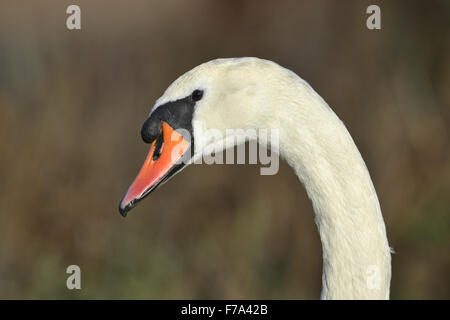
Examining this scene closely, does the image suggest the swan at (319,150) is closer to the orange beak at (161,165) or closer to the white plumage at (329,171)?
the white plumage at (329,171)

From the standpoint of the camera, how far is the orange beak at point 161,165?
2332 mm

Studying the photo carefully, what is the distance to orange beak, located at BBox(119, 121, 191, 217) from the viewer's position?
2.33 metres

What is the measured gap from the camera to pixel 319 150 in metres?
2.04

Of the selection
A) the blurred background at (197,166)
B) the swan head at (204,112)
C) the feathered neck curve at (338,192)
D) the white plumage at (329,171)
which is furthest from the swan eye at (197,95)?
the blurred background at (197,166)

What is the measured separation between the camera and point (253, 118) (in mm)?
2176

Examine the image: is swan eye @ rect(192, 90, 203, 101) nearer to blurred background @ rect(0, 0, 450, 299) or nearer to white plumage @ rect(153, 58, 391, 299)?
white plumage @ rect(153, 58, 391, 299)

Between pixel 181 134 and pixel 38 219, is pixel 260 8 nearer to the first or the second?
pixel 38 219

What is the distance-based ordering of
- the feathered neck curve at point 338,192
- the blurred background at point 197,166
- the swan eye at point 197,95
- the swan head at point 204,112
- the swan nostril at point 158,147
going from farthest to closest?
the blurred background at point 197,166 → the swan nostril at point 158,147 → the swan eye at point 197,95 → the swan head at point 204,112 → the feathered neck curve at point 338,192

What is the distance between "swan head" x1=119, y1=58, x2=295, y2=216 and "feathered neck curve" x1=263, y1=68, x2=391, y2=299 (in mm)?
105

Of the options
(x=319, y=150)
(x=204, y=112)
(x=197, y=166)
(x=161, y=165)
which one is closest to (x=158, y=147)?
(x=161, y=165)

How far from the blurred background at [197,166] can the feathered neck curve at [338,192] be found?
8.72 ft

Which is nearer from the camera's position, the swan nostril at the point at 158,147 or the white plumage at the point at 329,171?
the white plumage at the point at 329,171

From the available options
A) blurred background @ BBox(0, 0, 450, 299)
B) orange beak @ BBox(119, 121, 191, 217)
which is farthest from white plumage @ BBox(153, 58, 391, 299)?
blurred background @ BBox(0, 0, 450, 299)

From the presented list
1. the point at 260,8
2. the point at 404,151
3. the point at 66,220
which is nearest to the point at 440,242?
the point at 404,151
